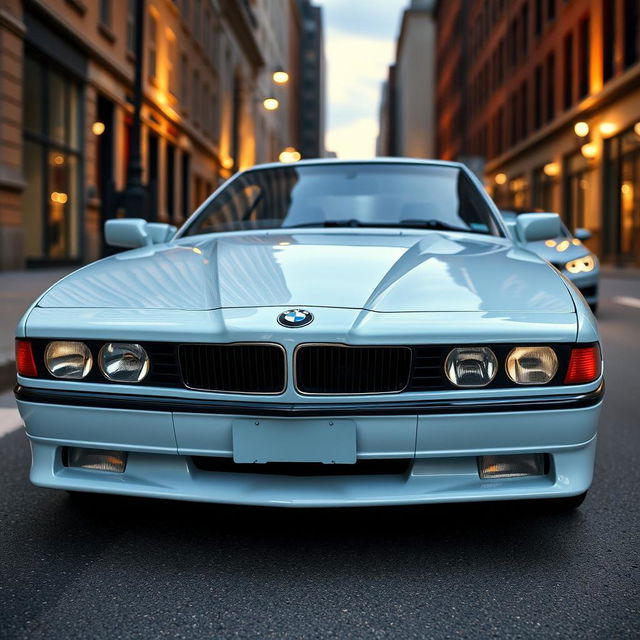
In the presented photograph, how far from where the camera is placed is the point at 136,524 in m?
2.72

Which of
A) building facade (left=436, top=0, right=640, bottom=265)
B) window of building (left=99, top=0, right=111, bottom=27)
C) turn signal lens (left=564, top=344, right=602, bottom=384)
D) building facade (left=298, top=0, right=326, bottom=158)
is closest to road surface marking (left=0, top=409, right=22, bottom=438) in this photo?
turn signal lens (left=564, top=344, right=602, bottom=384)

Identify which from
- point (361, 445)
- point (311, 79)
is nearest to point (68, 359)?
point (361, 445)

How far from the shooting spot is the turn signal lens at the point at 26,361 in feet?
8.31

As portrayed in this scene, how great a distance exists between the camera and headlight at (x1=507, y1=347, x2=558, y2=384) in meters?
2.41

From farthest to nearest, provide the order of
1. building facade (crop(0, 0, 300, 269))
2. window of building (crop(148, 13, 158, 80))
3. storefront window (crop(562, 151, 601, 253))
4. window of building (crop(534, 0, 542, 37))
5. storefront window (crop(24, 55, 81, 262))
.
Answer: window of building (crop(534, 0, 542, 37)), storefront window (crop(562, 151, 601, 253)), window of building (crop(148, 13, 158, 80)), storefront window (crop(24, 55, 81, 262)), building facade (crop(0, 0, 300, 269))

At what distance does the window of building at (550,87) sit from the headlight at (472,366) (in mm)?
31590

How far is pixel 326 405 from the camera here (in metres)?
2.31

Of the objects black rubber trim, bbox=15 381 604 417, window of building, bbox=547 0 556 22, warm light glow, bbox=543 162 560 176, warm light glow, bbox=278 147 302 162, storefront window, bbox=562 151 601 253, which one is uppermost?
window of building, bbox=547 0 556 22

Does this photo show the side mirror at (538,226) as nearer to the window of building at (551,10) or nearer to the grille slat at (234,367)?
the grille slat at (234,367)

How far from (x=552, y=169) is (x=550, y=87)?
3383 millimetres

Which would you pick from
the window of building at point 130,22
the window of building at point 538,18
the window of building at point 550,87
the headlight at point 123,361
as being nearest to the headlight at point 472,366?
the headlight at point 123,361

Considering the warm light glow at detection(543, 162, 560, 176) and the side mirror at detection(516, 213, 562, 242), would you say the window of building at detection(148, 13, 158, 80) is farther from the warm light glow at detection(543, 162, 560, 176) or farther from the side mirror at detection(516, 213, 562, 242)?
the side mirror at detection(516, 213, 562, 242)

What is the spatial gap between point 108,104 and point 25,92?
18.3 ft

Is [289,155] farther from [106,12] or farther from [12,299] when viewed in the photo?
[12,299]
